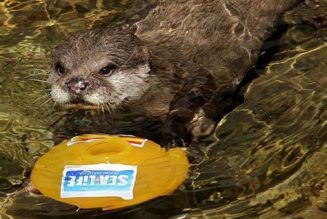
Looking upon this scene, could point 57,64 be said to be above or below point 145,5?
below

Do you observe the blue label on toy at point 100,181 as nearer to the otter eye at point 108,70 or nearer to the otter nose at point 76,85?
the otter nose at point 76,85

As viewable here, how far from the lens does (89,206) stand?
3.60 metres

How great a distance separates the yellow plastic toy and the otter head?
0.43 m

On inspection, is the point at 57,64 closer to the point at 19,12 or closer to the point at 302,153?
the point at 302,153

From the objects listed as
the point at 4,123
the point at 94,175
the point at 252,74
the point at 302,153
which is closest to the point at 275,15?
the point at 252,74

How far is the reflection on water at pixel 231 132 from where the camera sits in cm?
384

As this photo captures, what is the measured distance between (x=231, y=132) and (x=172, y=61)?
60 centimetres

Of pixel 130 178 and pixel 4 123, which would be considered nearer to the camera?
pixel 130 178

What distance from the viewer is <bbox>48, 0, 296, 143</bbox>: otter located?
4.45m

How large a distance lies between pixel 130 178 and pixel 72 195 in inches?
10.5

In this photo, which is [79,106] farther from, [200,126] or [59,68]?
[200,126]

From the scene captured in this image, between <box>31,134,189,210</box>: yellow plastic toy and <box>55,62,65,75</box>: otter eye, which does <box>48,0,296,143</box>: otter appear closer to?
<box>55,62,65,75</box>: otter eye

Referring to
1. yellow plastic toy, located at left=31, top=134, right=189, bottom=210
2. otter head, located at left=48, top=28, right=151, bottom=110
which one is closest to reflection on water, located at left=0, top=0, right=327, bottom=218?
yellow plastic toy, located at left=31, top=134, right=189, bottom=210

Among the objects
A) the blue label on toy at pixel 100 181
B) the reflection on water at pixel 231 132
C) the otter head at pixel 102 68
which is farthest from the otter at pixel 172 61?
the blue label on toy at pixel 100 181
